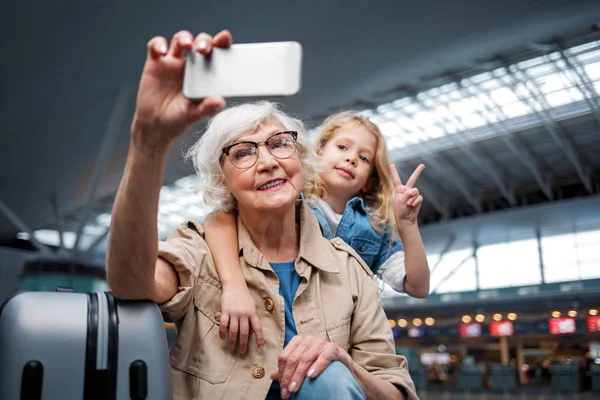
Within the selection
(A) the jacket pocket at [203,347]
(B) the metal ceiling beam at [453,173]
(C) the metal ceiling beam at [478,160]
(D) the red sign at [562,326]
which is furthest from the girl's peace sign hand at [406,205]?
(B) the metal ceiling beam at [453,173]

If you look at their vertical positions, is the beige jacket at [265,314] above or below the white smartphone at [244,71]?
below

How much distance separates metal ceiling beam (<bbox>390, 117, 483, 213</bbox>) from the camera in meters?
29.6

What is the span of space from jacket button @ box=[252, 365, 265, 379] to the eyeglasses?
591 mm

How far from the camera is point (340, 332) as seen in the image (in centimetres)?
178

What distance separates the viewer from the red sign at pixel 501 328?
91.1 ft

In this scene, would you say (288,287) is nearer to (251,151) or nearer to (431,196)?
(251,151)

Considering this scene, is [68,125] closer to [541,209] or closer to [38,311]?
[38,311]

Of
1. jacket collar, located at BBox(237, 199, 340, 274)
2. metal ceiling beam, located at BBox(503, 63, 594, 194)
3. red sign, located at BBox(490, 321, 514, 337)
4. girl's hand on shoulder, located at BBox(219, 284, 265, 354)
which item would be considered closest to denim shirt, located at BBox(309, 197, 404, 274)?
jacket collar, located at BBox(237, 199, 340, 274)

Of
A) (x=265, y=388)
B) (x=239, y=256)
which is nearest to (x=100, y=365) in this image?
(x=265, y=388)

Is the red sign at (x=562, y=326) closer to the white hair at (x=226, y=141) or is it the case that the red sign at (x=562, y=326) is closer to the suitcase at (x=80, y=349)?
the white hair at (x=226, y=141)

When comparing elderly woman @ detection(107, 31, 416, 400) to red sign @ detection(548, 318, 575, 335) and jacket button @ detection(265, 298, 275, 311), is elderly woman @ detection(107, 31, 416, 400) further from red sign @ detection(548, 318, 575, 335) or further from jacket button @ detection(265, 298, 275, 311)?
red sign @ detection(548, 318, 575, 335)

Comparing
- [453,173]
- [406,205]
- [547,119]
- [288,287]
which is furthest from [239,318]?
[453,173]

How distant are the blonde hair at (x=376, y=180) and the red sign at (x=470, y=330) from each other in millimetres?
27769

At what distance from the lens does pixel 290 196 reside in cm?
176
